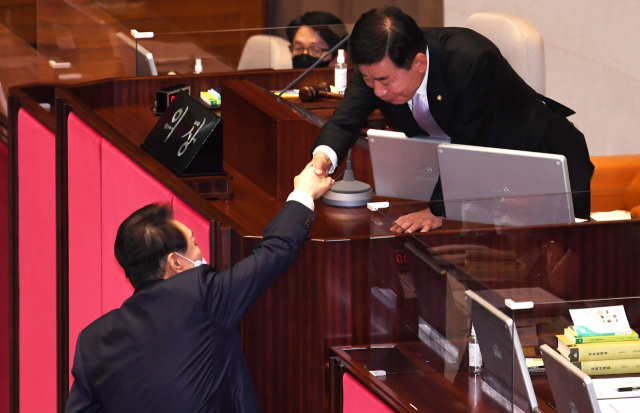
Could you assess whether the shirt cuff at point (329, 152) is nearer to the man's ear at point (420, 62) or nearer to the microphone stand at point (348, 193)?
the microphone stand at point (348, 193)

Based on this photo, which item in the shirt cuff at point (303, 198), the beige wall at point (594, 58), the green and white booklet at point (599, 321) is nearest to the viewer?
the green and white booklet at point (599, 321)

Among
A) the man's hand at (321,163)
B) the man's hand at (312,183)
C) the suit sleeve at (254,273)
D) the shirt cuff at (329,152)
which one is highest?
the shirt cuff at (329,152)

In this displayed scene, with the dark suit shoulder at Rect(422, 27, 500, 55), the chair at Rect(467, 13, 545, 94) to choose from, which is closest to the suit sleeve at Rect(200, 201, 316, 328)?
the dark suit shoulder at Rect(422, 27, 500, 55)

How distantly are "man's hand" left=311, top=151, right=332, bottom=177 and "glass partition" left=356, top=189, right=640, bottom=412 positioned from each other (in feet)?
1.02

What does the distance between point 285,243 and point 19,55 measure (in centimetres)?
269

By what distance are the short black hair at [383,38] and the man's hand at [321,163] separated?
0.25 m

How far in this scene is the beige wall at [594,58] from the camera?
18.3 feet

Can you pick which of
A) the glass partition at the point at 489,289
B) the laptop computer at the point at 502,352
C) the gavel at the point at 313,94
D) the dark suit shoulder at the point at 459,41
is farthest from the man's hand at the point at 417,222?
the gavel at the point at 313,94

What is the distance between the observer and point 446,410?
73.6 inches

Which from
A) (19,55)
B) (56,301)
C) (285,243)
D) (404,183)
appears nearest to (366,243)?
(285,243)

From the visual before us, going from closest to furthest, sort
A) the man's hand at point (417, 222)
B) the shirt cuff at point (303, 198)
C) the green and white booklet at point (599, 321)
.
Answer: the green and white booklet at point (599, 321) → the man's hand at point (417, 222) → the shirt cuff at point (303, 198)

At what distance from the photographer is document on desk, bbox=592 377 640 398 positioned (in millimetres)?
1809

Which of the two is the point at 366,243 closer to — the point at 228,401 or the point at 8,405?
the point at 228,401

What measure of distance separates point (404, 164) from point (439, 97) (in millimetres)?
198
